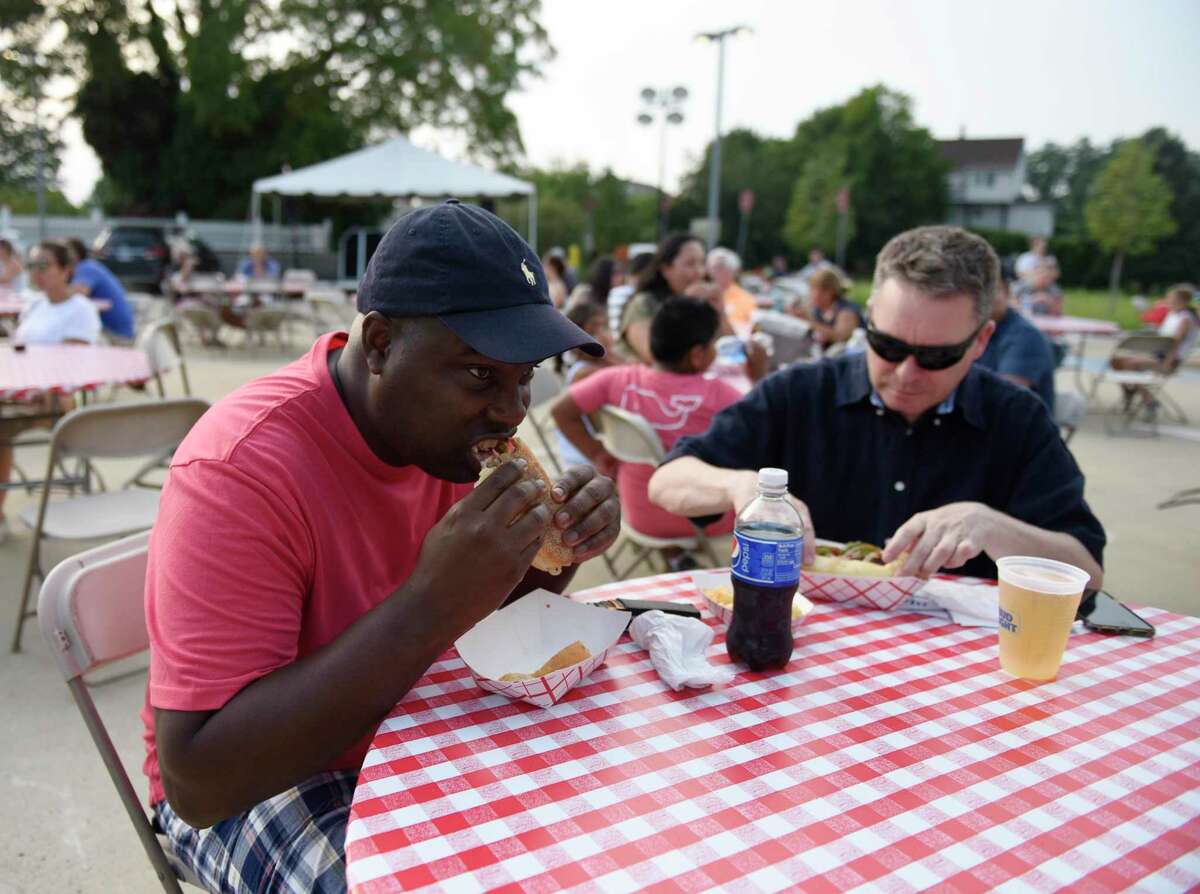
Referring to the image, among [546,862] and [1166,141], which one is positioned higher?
Answer: [1166,141]

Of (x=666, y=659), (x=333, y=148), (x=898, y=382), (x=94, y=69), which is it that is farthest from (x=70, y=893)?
(x=94, y=69)

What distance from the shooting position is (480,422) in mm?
1504

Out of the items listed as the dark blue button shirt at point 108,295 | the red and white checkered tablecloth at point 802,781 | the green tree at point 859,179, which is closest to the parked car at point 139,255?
the dark blue button shirt at point 108,295

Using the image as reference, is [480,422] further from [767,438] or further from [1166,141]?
[1166,141]

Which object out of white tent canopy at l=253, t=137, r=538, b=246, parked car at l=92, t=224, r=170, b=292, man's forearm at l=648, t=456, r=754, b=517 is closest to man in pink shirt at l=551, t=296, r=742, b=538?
man's forearm at l=648, t=456, r=754, b=517

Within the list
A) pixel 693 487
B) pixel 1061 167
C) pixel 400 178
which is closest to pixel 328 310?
pixel 400 178

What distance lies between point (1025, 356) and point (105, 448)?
16.8 feet

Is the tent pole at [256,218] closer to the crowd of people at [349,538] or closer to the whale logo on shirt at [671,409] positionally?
the whale logo on shirt at [671,409]

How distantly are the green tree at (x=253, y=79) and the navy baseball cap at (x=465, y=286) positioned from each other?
1042 inches

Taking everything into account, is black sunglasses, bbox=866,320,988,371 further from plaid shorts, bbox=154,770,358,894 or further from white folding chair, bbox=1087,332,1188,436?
white folding chair, bbox=1087,332,1188,436

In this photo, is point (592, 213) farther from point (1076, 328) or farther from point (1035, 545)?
point (1035, 545)

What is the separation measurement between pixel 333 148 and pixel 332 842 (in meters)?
27.3

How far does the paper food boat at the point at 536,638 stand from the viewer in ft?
4.74

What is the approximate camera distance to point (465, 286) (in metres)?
1.44
